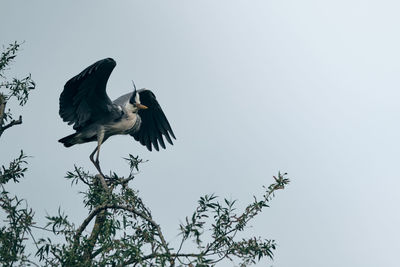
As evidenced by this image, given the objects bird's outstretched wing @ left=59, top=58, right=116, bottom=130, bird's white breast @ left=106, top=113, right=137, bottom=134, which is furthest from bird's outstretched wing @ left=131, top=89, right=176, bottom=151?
bird's outstretched wing @ left=59, top=58, right=116, bottom=130

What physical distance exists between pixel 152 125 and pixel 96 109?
1.60 m

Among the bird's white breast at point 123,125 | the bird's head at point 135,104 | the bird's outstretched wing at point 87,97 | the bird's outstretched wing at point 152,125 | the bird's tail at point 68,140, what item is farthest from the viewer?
the bird's outstretched wing at point 152,125

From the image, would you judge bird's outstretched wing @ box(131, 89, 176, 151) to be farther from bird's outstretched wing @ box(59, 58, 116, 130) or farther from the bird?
bird's outstretched wing @ box(59, 58, 116, 130)

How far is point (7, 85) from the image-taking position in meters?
8.28

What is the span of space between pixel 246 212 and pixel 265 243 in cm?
33

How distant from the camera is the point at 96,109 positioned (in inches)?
356

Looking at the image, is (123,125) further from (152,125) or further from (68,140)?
(152,125)

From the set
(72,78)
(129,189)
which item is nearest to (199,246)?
(129,189)

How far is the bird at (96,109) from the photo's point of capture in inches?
339

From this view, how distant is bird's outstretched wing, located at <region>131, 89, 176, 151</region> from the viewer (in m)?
10.4

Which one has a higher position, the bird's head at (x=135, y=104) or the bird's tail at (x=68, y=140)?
the bird's head at (x=135, y=104)

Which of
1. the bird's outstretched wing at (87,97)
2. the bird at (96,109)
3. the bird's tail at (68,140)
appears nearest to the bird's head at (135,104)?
the bird at (96,109)

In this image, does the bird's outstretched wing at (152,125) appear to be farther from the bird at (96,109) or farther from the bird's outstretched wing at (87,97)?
the bird's outstretched wing at (87,97)

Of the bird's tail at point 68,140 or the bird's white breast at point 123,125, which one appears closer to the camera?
the bird's tail at point 68,140
